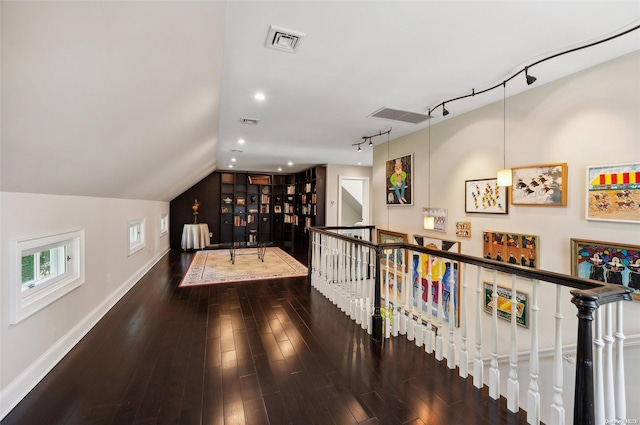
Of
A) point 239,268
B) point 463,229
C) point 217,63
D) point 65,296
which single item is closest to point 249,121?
point 217,63

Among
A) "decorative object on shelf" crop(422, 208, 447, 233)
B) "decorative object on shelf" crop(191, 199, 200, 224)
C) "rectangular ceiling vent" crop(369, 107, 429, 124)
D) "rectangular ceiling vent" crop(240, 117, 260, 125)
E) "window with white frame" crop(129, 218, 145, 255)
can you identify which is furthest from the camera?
"decorative object on shelf" crop(191, 199, 200, 224)

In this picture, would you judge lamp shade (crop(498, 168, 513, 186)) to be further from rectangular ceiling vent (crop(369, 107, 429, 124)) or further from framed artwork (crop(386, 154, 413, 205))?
framed artwork (crop(386, 154, 413, 205))

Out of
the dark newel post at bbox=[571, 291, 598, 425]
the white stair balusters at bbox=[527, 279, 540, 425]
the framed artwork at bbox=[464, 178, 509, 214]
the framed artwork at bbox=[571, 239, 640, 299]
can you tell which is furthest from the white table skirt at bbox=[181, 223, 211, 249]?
the dark newel post at bbox=[571, 291, 598, 425]

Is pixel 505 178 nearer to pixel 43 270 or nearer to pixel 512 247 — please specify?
pixel 512 247

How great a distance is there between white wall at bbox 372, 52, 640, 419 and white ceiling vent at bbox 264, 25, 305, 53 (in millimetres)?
2200

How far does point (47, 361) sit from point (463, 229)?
435 cm

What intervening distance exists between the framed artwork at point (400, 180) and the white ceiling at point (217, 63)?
1.32 meters

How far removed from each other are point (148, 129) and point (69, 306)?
1694 mm

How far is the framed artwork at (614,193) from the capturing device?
2.15 m

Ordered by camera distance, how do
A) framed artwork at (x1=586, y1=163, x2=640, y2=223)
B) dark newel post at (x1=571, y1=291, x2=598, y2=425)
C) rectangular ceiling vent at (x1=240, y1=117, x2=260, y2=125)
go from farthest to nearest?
1. rectangular ceiling vent at (x1=240, y1=117, x2=260, y2=125)
2. framed artwork at (x1=586, y1=163, x2=640, y2=223)
3. dark newel post at (x1=571, y1=291, x2=598, y2=425)

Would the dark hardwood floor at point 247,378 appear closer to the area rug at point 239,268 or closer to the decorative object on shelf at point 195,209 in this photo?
the area rug at point 239,268

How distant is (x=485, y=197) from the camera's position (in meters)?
3.31

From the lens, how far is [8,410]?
1604mm

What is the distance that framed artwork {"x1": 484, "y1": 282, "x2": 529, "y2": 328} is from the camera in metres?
2.90
